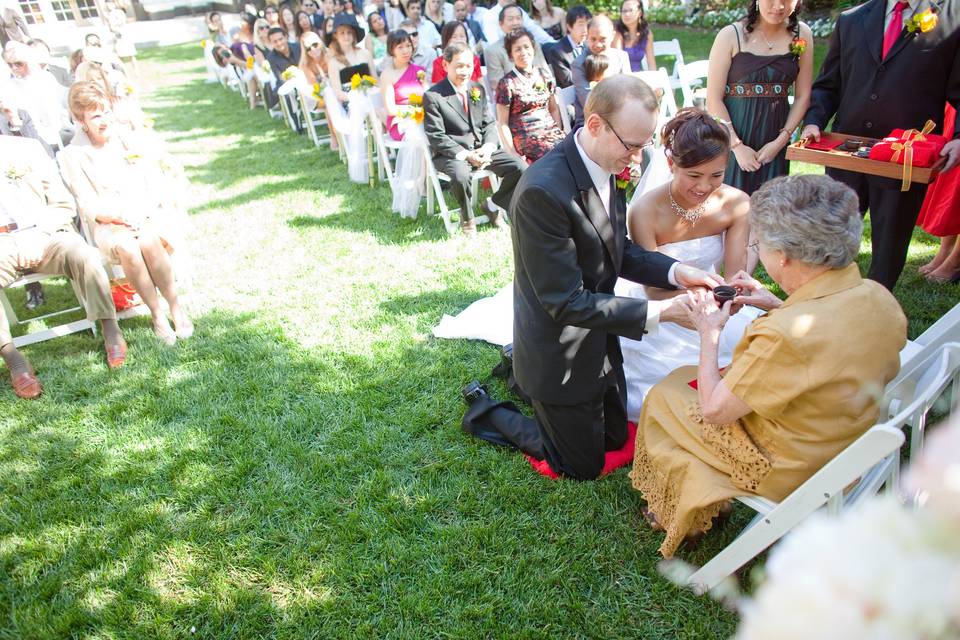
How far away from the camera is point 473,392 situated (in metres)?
3.58

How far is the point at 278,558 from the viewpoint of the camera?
2.77 meters

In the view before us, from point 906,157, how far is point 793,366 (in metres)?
2.01

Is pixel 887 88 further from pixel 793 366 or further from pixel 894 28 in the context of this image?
pixel 793 366

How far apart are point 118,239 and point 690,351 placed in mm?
4069

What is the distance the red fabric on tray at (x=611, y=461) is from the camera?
121 inches

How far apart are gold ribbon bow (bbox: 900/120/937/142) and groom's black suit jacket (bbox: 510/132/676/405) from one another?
5.66 feet

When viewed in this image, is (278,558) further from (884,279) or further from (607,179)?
(884,279)

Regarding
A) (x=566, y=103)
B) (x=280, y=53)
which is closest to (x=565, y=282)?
(x=566, y=103)

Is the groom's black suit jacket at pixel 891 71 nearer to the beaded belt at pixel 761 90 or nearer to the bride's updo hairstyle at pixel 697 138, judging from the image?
the beaded belt at pixel 761 90

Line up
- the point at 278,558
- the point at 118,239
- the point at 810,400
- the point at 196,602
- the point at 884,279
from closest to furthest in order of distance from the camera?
the point at 810,400
the point at 196,602
the point at 278,558
the point at 884,279
the point at 118,239

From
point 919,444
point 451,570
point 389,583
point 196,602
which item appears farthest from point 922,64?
point 196,602

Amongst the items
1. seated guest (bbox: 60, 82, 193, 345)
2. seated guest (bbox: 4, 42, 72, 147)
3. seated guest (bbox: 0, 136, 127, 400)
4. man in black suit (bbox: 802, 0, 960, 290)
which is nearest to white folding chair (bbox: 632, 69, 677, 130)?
man in black suit (bbox: 802, 0, 960, 290)

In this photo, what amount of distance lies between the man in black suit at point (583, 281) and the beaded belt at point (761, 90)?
1882 millimetres

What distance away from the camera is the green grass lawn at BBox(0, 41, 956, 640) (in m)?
2.51
